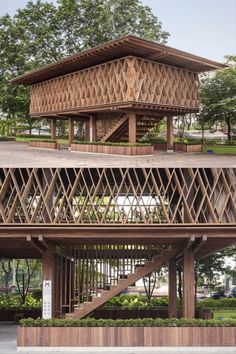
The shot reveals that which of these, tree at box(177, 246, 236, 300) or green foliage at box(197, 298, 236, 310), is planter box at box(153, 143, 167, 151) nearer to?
tree at box(177, 246, 236, 300)

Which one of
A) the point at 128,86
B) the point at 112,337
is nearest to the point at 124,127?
the point at 128,86

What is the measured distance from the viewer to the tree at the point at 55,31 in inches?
2008

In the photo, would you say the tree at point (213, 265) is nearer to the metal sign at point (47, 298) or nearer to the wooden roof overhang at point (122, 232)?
the metal sign at point (47, 298)

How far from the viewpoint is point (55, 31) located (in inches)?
2052

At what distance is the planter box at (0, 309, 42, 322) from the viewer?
97.5 feet

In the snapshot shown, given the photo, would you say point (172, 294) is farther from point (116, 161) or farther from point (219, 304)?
point (219, 304)

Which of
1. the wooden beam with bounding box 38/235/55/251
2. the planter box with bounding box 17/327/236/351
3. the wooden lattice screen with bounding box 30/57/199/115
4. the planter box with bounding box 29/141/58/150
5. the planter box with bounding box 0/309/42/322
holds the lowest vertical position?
the planter box with bounding box 0/309/42/322

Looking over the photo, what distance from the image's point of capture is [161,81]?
33.1 meters

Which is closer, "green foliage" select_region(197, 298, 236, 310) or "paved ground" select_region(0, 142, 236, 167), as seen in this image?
"paved ground" select_region(0, 142, 236, 167)

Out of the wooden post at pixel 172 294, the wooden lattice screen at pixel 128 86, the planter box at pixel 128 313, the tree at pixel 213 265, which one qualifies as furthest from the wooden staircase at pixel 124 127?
the planter box at pixel 128 313

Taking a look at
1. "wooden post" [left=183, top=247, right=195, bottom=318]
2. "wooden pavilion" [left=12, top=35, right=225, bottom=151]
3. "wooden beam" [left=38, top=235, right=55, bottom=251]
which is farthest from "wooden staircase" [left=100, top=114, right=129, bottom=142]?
"wooden post" [left=183, top=247, right=195, bottom=318]

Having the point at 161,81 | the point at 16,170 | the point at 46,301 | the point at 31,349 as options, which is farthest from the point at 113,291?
the point at 161,81

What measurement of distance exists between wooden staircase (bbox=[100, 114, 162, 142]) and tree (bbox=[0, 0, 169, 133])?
1602cm

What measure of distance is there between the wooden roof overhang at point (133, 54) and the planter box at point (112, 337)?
15.6 m
